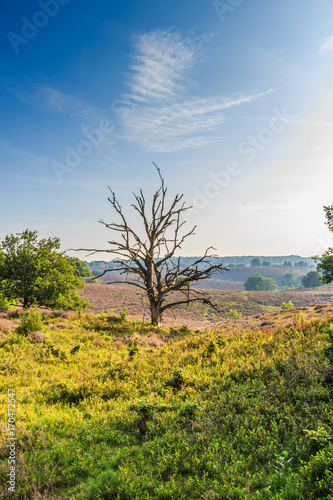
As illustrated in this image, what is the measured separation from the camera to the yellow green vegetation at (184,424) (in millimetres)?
3801

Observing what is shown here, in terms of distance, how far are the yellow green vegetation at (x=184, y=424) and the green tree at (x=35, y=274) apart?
347 inches

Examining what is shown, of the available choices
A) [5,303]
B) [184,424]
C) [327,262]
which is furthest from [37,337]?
[327,262]

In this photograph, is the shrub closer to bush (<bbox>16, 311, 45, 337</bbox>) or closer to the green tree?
bush (<bbox>16, 311, 45, 337</bbox>)

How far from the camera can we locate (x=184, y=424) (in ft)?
17.8

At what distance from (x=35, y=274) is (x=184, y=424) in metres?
16.7

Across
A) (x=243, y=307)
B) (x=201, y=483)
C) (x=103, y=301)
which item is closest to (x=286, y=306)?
(x=243, y=307)

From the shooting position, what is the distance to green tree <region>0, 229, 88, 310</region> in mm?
17984

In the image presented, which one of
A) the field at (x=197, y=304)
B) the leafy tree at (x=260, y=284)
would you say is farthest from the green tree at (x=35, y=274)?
the leafy tree at (x=260, y=284)

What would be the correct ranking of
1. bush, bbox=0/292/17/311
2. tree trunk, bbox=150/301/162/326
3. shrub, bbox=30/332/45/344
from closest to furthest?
1. shrub, bbox=30/332/45/344
2. bush, bbox=0/292/17/311
3. tree trunk, bbox=150/301/162/326

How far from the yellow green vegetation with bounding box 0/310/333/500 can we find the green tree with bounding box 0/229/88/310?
8812 mm

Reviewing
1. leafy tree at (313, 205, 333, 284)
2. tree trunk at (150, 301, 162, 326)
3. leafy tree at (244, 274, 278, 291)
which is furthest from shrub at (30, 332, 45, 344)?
leafy tree at (244, 274, 278, 291)

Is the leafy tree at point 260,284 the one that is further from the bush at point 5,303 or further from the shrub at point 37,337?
the shrub at point 37,337

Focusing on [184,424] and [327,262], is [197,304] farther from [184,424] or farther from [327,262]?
[184,424]

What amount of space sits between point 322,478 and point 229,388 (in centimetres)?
327
